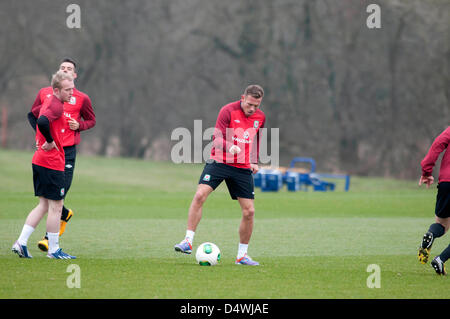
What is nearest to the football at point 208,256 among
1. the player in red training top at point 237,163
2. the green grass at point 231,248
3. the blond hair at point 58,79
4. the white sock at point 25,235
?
the green grass at point 231,248

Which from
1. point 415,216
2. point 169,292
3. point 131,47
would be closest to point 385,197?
point 415,216

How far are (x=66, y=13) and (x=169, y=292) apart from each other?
3525 centimetres

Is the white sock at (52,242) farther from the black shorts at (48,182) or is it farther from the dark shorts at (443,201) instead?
the dark shorts at (443,201)

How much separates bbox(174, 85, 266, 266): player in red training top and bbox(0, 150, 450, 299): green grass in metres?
0.54

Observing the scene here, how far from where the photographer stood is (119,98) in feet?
139

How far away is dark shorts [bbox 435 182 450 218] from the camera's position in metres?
8.46

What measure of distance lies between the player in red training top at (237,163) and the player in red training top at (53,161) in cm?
164

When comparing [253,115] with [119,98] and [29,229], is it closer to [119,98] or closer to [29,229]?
[29,229]

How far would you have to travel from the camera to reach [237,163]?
9062 millimetres

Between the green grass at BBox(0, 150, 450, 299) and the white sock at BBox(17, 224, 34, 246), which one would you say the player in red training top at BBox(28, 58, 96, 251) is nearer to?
the white sock at BBox(17, 224, 34, 246)

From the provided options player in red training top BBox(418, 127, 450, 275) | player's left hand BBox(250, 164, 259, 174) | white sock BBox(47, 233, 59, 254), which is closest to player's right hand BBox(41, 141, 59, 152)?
white sock BBox(47, 233, 59, 254)

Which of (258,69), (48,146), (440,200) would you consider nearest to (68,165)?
(48,146)

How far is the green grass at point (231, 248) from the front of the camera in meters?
7.07

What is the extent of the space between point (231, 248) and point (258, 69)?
92.0 ft
